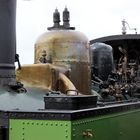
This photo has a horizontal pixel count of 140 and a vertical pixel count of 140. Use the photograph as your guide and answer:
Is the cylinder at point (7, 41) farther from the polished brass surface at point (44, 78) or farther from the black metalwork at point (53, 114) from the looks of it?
the black metalwork at point (53, 114)

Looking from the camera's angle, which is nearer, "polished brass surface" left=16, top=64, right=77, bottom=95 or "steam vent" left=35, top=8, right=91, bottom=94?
"polished brass surface" left=16, top=64, right=77, bottom=95

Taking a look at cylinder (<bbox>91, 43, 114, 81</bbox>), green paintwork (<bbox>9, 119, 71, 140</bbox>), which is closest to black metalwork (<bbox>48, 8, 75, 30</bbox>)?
cylinder (<bbox>91, 43, 114, 81</bbox>)

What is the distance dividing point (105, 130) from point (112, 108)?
427 mm

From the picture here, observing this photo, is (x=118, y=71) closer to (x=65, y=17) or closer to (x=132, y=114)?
(x=65, y=17)

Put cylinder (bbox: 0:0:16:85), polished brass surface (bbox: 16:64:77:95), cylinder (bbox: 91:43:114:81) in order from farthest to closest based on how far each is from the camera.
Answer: cylinder (bbox: 91:43:114:81)
polished brass surface (bbox: 16:64:77:95)
cylinder (bbox: 0:0:16:85)

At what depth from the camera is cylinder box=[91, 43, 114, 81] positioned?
9.24m

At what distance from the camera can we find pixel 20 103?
507 centimetres

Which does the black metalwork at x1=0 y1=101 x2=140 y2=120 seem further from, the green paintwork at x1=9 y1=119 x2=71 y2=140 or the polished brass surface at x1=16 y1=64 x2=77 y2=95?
the polished brass surface at x1=16 y1=64 x2=77 y2=95

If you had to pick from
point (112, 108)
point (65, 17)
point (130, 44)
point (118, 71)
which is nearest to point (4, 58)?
point (112, 108)

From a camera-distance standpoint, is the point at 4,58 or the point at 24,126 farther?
the point at 4,58

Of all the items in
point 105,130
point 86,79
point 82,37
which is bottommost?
point 105,130

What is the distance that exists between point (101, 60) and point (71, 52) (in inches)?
68.0

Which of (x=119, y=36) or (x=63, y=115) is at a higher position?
(x=119, y=36)

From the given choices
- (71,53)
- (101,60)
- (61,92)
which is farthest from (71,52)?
(101,60)
